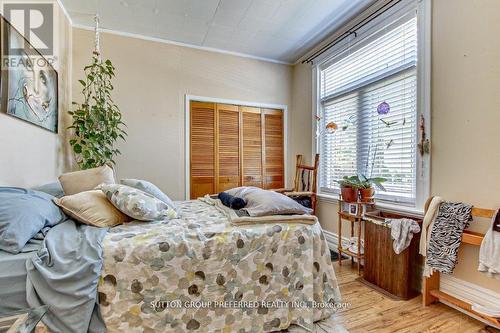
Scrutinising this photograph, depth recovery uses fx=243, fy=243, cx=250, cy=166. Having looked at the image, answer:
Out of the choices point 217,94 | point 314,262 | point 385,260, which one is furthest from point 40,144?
point 385,260

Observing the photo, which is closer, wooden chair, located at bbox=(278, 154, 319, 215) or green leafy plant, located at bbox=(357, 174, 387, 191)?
green leafy plant, located at bbox=(357, 174, 387, 191)

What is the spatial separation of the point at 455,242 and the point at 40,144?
340 cm

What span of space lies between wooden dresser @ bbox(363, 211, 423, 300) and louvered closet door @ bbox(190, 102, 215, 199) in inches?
84.6

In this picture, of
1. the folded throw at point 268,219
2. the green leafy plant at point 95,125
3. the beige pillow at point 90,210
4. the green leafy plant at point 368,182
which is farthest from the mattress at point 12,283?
the green leafy plant at point 368,182

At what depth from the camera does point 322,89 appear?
341 cm

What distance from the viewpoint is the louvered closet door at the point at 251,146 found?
148 inches

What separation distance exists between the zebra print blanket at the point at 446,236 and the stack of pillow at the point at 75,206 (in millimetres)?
1938

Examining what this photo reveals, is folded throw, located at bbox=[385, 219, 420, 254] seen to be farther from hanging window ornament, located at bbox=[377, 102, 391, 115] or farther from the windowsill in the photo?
hanging window ornament, located at bbox=[377, 102, 391, 115]

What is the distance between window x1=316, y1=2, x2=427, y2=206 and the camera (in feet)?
7.38

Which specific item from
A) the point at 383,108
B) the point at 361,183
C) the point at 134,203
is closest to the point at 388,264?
the point at 361,183

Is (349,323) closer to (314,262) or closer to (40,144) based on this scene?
(314,262)

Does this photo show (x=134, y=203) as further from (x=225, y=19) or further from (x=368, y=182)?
(x=225, y=19)

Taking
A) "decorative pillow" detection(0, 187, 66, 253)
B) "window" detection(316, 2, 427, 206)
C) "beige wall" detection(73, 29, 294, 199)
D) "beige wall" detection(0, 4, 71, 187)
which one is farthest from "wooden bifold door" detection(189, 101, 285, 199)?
"decorative pillow" detection(0, 187, 66, 253)

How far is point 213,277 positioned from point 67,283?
2.23 feet
